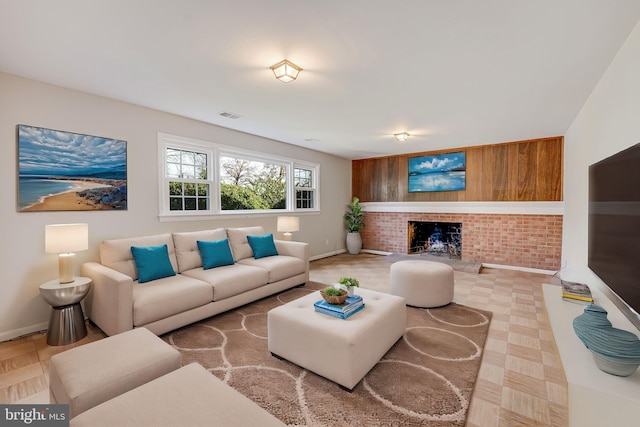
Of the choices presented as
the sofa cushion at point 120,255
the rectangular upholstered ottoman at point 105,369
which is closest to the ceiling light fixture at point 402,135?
the sofa cushion at point 120,255

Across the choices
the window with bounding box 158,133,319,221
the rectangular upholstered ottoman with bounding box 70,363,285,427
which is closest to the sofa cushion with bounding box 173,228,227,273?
the window with bounding box 158,133,319,221

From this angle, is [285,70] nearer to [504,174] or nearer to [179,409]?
[179,409]

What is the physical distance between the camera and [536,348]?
2381 millimetres

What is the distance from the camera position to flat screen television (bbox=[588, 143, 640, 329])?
140 cm

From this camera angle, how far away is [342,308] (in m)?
2.13

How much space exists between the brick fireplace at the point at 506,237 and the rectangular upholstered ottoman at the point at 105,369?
18.7 feet

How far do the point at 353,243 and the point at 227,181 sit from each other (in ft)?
11.5

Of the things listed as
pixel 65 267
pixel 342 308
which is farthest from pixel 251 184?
pixel 342 308

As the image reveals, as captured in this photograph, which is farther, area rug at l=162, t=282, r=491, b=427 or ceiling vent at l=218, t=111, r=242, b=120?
ceiling vent at l=218, t=111, r=242, b=120

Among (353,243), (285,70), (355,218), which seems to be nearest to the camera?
(285,70)

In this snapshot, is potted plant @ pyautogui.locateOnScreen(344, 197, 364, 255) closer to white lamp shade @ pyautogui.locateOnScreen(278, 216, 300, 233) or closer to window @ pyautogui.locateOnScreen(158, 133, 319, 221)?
window @ pyautogui.locateOnScreen(158, 133, 319, 221)

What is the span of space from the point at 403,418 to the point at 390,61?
257 centimetres

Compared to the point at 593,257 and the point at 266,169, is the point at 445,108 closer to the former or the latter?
the point at 593,257

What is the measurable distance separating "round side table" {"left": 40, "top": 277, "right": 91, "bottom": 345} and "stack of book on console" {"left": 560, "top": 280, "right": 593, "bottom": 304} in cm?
422
